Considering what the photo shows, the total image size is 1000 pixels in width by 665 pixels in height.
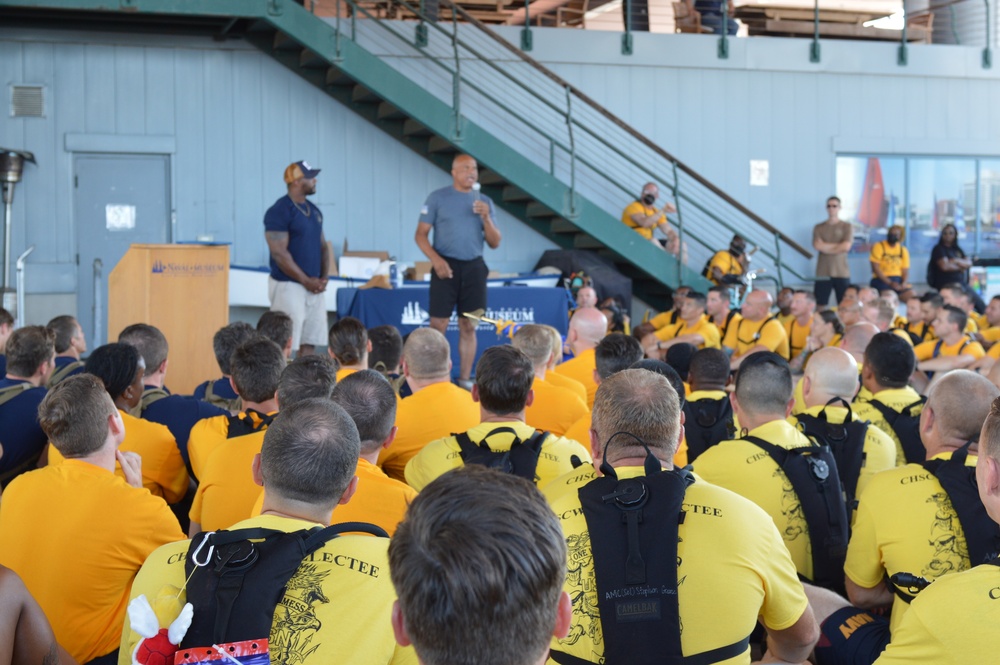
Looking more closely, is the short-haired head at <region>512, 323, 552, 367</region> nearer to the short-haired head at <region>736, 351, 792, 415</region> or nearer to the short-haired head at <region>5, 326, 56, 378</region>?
the short-haired head at <region>736, 351, 792, 415</region>

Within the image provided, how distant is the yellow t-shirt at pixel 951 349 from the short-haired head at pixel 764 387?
5054 mm

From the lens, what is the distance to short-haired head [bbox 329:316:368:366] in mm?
5316

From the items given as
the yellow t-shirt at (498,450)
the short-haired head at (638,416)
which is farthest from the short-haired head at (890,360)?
the short-haired head at (638,416)

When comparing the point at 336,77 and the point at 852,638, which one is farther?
the point at 336,77

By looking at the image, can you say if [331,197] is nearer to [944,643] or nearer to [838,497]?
[838,497]

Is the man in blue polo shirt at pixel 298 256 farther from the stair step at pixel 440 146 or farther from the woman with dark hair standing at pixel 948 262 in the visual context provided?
the woman with dark hair standing at pixel 948 262

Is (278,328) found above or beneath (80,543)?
above

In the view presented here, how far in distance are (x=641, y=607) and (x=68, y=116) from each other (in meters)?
11.3

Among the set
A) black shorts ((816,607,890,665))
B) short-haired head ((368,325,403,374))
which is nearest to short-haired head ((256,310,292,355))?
short-haired head ((368,325,403,374))

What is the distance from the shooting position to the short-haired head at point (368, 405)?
3.28 m

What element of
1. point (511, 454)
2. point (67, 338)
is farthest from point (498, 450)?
point (67, 338)

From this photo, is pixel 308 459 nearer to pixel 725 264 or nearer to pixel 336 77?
pixel 336 77

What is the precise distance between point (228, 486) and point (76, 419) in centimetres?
54

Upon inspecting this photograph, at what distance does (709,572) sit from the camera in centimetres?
238
